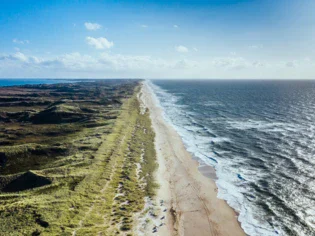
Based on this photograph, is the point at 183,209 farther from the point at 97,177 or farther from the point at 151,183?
the point at 97,177

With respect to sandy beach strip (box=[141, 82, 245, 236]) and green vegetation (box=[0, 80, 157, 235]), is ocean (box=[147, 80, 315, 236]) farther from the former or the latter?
green vegetation (box=[0, 80, 157, 235])

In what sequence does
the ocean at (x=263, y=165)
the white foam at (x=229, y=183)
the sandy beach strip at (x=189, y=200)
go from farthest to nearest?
the ocean at (x=263, y=165)
the white foam at (x=229, y=183)
the sandy beach strip at (x=189, y=200)

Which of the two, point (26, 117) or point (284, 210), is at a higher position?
point (26, 117)

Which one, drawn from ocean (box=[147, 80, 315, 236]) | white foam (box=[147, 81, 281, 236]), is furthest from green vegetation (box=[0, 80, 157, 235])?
ocean (box=[147, 80, 315, 236])

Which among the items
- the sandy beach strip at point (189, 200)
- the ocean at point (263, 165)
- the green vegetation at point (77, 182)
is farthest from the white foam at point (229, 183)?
the green vegetation at point (77, 182)

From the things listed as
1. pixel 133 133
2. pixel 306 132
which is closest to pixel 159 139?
pixel 133 133

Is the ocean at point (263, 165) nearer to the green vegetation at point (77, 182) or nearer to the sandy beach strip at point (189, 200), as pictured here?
the sandy beach strip at point (189, 200)
